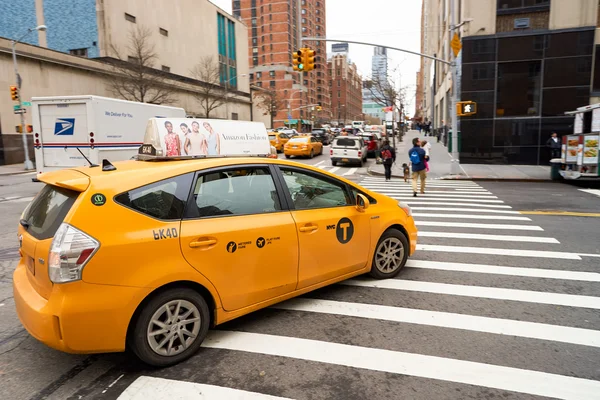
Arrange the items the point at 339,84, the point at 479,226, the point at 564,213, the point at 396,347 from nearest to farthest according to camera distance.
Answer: the point at 396,347
the point at 479,226
the point at 564,213
the point at 339,84

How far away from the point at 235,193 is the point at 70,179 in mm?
1390

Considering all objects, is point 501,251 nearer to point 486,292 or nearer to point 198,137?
point 486,292

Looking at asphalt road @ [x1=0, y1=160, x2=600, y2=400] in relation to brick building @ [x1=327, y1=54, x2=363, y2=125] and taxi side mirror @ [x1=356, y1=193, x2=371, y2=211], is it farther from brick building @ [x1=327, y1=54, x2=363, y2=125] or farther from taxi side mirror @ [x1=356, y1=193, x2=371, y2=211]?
brick building @ [x1=327, y1=54, x2=363, y2=125]

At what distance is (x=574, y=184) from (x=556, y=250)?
12151 mm

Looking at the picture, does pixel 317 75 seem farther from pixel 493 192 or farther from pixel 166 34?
pixel 493 192

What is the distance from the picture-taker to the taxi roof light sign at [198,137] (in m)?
7.99

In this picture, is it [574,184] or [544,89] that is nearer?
[574,184]

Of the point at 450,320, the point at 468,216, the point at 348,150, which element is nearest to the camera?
the point at 450,320

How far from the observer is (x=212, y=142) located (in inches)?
341

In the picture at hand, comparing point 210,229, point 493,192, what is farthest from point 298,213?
point 493,192

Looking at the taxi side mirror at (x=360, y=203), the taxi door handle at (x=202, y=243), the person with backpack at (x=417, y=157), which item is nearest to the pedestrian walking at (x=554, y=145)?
the person with backpack at (x=417, y=157)

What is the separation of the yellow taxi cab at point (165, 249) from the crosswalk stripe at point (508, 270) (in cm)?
211

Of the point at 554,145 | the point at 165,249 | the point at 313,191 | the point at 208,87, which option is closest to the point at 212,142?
the point at 313,191

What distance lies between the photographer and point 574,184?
664 inches
